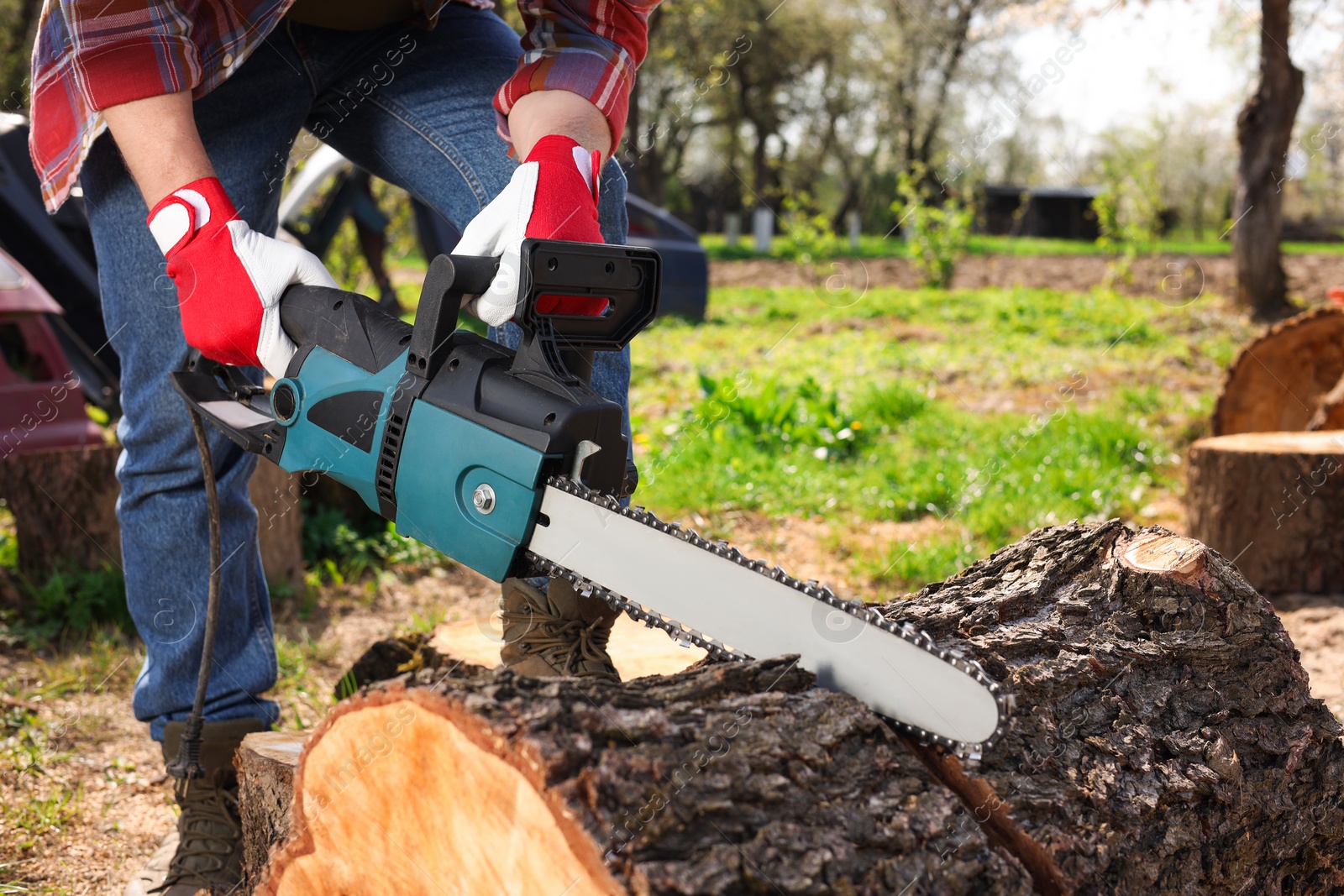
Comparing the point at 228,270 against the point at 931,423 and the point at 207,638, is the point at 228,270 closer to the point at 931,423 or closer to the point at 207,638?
the point at 207,638

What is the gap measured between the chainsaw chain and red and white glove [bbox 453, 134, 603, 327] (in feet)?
0.92

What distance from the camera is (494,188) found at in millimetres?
1744

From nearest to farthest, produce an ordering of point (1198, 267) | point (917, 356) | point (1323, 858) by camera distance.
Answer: point (1323, 858), point (917, 356), point (1198, 267)

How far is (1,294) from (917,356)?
5364 millimetres

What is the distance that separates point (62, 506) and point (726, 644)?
9.55ft

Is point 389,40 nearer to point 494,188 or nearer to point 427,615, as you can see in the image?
point 494,188

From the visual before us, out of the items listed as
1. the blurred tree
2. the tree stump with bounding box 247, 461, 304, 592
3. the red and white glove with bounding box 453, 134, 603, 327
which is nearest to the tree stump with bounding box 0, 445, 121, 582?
the tree stump with bounding box 247, 461, 304, 592

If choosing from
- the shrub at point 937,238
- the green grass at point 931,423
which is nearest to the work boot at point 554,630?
the green grass at point 931,423

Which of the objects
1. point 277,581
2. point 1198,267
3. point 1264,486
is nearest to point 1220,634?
point 1264,486

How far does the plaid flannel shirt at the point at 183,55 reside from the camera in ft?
4.93

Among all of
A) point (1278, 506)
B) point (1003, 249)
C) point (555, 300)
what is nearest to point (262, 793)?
point (555, 300)

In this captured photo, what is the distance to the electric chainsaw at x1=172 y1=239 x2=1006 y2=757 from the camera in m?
1.13

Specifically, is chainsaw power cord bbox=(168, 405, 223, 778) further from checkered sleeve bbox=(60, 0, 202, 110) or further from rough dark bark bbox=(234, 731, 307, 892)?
checkered sleeve bbox=(60, 0, 202, 110)

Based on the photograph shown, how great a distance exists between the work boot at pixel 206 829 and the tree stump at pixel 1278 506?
2.98m
